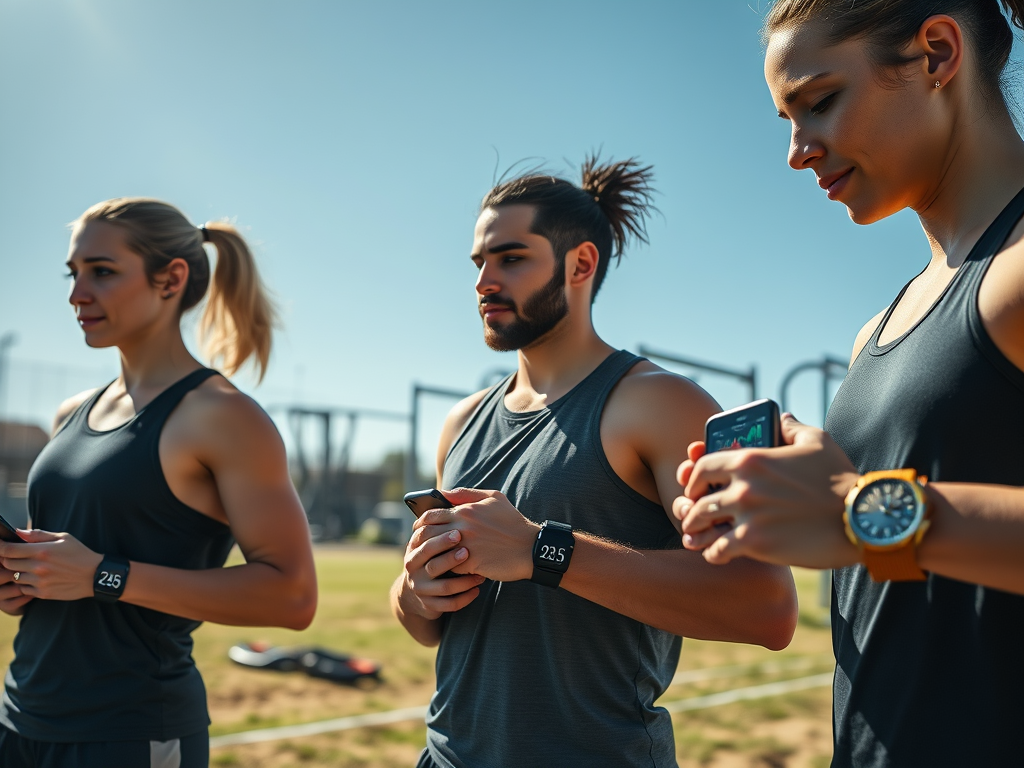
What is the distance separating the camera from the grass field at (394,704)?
4.65 m

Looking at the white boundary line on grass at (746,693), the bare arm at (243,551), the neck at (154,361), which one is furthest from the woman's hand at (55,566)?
the white boundary line on grass at (746,693)

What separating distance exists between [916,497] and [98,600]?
2.08 meters

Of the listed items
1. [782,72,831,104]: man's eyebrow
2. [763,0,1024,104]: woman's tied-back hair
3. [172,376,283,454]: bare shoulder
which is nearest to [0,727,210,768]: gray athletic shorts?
[172,376,283,454]: bare shoulder

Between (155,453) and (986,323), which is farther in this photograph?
(155,453)

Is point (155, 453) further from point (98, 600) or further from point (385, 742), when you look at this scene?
point (385, 742)

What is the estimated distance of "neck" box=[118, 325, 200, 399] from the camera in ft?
8.72

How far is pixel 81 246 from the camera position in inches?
105

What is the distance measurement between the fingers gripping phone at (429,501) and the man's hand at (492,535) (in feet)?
0.10

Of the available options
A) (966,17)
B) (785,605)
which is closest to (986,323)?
(966,17)

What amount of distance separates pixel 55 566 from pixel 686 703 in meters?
4.72

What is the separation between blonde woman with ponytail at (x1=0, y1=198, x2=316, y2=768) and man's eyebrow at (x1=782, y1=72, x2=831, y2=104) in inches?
66.1

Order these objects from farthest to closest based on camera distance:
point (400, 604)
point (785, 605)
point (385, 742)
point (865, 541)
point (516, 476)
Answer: point (385, 742) → point (400, 604) → point (516, 476) → point (785, 605) → point (865, 541)

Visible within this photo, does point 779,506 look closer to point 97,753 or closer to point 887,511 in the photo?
point 887,511

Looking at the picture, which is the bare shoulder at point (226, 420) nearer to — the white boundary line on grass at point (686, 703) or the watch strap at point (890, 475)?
the watch strap at point (890, 475)
